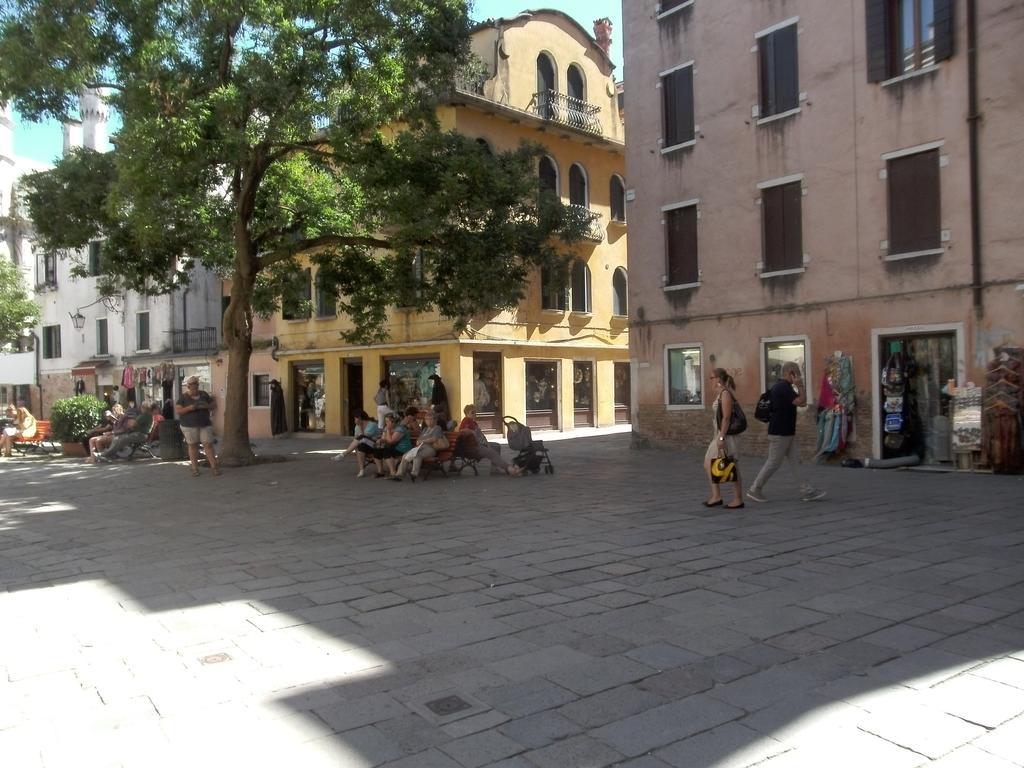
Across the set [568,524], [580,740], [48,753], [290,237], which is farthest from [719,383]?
[290,237]

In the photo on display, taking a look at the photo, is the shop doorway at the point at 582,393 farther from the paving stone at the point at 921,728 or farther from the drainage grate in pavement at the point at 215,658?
the paving stone at the point at 921,728

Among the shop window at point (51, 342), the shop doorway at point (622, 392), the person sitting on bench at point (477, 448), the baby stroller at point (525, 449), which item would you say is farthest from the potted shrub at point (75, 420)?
the shop window at point (51, 342)

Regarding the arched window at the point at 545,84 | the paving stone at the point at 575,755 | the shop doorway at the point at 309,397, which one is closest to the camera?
the paving stone at the point at 575,755

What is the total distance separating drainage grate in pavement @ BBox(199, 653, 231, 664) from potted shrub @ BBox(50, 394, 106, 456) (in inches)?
704

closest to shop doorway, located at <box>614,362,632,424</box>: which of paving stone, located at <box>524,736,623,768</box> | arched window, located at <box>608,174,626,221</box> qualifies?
arched window, located at <box>608,174,626,221</box>

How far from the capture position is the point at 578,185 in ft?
92.7

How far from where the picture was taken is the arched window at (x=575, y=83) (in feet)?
92.5

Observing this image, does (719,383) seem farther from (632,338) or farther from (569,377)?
(569,377)

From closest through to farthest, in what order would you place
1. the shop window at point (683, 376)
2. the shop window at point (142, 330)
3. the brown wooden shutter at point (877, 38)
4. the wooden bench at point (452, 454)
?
1. the wooden bench at point (452, 454)
2. the brown wooden shutter at point (877, 38)
3. the shop window at point (683, 376)
4. the shop window at point (142, 330)

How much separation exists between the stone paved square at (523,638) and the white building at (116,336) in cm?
2421

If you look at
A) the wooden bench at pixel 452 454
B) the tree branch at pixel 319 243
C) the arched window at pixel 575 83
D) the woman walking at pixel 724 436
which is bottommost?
the wooden bench at pixel 452 454

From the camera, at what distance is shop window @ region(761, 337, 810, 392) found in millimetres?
17078

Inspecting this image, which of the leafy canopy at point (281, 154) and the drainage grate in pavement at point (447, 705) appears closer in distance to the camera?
the drainage grate in pavement at point (447, 705)

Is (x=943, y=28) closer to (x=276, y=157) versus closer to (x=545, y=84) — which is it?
(x=276, y=157)
